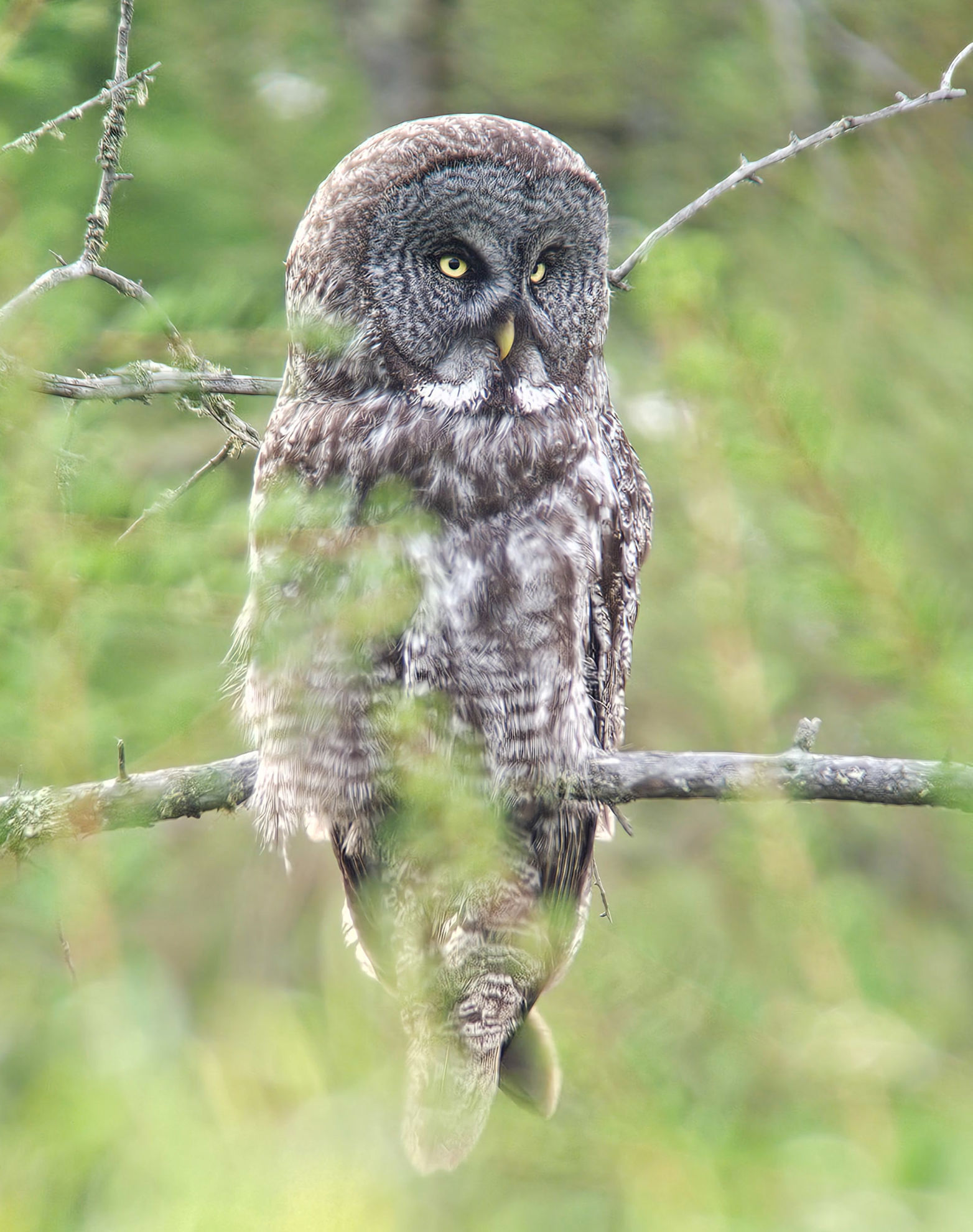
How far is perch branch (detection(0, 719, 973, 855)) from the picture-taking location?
1194 millimetres

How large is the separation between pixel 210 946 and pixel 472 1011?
2677 millimetres

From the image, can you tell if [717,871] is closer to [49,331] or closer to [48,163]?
[48,163]

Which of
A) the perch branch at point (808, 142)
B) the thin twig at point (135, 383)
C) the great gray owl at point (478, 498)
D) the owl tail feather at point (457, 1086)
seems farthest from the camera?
the great gray owl at point (478, 498)

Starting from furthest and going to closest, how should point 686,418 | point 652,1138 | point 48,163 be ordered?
1. point 48,163
2. point 686,418
3. point 652,1138

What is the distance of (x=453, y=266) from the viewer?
2199 mm

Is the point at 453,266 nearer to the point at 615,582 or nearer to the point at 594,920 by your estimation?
the point at 615,582

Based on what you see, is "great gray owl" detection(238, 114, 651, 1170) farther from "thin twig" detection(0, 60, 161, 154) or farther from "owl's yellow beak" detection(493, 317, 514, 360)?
"thin twig" detection(0, 60, 161, 154)

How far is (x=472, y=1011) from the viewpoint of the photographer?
2.28 meters

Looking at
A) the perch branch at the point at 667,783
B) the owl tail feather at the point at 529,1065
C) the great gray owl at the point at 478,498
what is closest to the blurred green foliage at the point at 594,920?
the perch branch at the point at 667,783

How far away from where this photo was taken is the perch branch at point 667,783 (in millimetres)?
1194

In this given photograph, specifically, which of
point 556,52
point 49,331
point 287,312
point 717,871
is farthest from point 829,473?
point 556,52

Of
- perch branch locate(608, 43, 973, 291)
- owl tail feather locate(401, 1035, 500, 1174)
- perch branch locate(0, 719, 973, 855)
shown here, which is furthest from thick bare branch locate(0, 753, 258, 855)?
perch branch locate(608, 43, 973, 291)

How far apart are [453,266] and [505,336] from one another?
0.17 m

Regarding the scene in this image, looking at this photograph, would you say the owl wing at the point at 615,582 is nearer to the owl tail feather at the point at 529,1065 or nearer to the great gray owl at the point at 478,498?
the great gray owl at the point at 478,498
